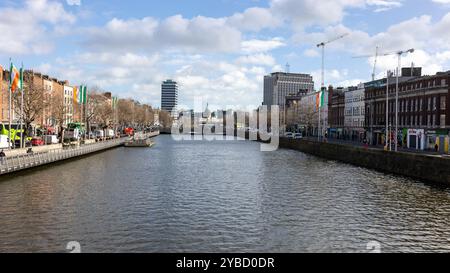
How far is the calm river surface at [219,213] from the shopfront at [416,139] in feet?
119

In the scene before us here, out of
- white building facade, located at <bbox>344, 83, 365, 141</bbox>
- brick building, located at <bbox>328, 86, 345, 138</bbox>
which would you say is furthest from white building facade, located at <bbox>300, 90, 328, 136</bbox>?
white building facade, located at <bbox>344, 83, 365, 141</bbox>

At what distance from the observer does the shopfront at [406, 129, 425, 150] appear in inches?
3214

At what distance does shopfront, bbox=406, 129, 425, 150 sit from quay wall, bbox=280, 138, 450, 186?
55.7 feet

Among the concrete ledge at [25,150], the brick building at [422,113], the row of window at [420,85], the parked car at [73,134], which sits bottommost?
the concrete ledge at [25,150]

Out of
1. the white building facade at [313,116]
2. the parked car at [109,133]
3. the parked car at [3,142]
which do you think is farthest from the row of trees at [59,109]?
the white building facade at [313,116]

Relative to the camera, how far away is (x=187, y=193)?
38562 millimetres

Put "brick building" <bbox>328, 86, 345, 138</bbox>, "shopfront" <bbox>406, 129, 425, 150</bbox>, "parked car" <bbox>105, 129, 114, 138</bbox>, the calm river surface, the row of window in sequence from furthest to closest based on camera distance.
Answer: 1. "brick building" <bbox>328, 86, 345, 138</bbox>
2. "parked car" <bbox>105, 129, 114, 138</bbox>
3. "shopfront" <bbox>406, 129, 425, 150</bbox>
4. the row of window
5. the calm river surface

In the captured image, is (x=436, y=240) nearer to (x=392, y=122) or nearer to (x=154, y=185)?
(x=154, y=185)

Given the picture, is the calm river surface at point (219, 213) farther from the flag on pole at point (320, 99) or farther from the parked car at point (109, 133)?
the parked car at point (109, 133)

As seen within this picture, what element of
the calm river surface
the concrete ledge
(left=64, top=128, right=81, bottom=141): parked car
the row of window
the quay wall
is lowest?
the calm river surface

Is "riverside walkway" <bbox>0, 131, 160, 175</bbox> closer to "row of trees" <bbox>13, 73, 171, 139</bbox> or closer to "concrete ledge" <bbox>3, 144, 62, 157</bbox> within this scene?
"concrete ledge" <bbox>3, 144, 62, 157</bbox>

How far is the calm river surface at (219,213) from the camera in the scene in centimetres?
2292
